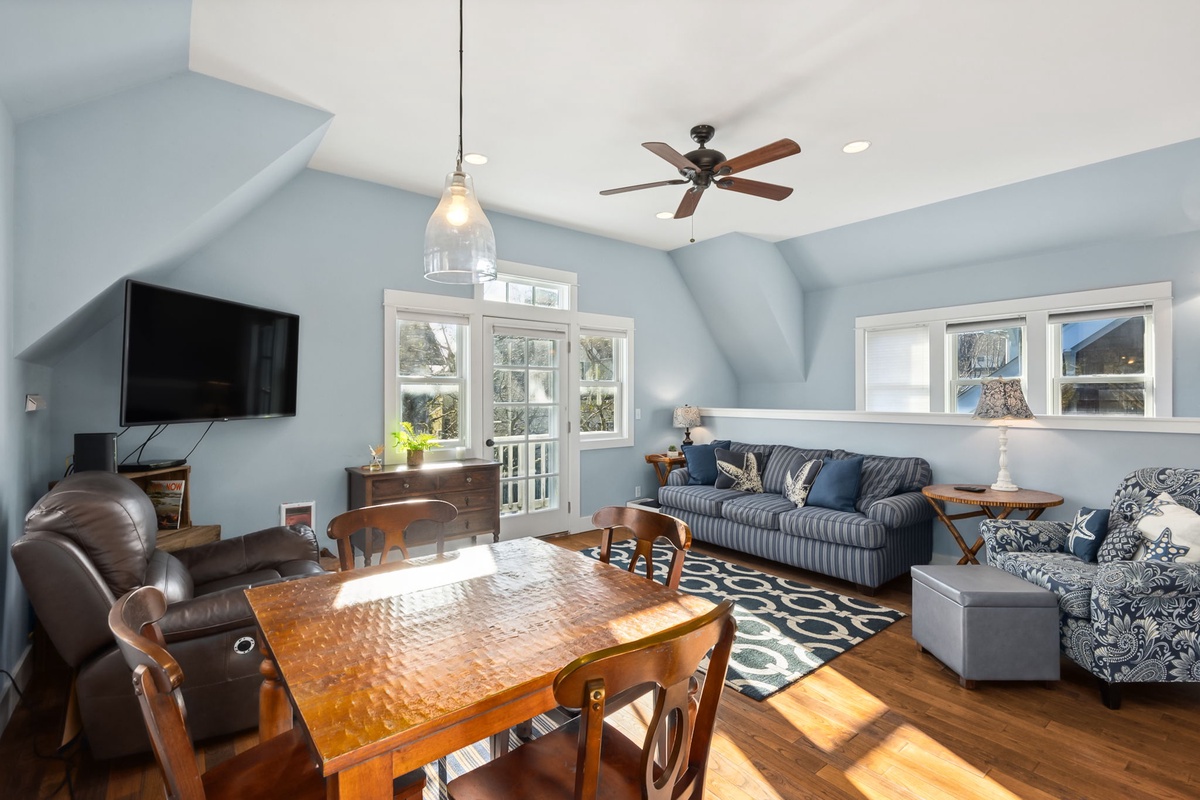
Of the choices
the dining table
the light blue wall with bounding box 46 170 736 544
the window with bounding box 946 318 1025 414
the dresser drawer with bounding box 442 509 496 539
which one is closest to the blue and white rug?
the dresser drawer with bounding box 442 509 496 539

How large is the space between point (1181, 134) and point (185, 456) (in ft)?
21.3

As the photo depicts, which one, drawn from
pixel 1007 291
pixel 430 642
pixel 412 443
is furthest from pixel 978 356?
pixel 430 642

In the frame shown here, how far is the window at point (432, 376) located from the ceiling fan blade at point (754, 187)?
2.38 m

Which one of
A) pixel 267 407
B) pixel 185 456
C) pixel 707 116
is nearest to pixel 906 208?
pixel 707 116

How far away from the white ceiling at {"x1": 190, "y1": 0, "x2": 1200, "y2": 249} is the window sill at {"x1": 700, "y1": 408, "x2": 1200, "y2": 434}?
177cm

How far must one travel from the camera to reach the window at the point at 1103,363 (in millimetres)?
4590

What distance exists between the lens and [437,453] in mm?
4582

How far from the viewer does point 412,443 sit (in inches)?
163

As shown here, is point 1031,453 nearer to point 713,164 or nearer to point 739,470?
point 739,470

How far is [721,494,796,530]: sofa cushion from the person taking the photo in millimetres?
4355

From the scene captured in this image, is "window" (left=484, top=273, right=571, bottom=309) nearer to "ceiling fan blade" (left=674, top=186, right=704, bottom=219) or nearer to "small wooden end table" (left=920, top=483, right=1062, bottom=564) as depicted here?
"ceiling fan blade" (left=674, top=186, right=704, bottom=219)

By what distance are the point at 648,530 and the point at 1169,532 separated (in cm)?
247

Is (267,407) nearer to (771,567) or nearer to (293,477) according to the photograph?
(293,477)

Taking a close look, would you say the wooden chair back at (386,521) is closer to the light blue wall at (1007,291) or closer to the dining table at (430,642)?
the dining table at (430,642)
